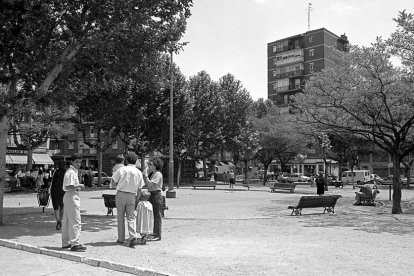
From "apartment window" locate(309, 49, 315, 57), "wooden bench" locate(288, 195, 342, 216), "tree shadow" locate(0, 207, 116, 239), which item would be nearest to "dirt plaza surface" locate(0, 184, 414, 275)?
"tree shadow" locate(0, 207, 116, 239)

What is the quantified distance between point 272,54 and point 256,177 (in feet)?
94.9

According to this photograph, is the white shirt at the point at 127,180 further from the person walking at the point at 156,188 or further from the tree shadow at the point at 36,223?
the tree shadow at the point at 36,223

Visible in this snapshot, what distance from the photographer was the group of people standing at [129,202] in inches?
318

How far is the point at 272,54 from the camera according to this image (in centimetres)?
8200

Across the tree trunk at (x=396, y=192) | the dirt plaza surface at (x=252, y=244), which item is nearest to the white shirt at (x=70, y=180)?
the dirt plaza surface at (x=252, y=244)

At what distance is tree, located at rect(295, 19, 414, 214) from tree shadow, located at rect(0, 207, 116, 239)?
34.6ft

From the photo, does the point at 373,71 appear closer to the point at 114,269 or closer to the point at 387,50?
the point at 387,50

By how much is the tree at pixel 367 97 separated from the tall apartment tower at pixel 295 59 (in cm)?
5242

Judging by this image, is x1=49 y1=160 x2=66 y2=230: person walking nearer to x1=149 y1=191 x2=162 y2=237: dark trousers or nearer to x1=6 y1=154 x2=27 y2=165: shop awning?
x1=149 y1=191 x2=162 y2=237: dark trousers

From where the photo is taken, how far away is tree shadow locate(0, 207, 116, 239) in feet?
34.2

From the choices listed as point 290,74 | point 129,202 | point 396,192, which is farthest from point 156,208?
point 290,74

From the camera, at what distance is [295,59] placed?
250 ft

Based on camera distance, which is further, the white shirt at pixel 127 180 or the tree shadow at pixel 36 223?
the tree shadow at pixel 36 223

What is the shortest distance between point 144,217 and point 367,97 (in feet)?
41.4
